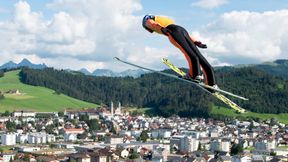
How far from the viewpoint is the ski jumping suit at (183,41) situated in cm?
749

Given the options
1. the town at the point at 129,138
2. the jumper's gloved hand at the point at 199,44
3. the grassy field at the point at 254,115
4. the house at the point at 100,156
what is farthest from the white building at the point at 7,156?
the grassy field at the point at 254,115

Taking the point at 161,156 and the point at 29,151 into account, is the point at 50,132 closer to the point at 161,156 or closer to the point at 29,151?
the point at 29,151

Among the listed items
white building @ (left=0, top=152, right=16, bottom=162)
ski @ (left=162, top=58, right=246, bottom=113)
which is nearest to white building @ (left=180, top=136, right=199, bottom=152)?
white building @ (left=0, top=152, right=16, bottom=162)

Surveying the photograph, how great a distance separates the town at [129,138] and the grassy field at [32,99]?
21.6 ft

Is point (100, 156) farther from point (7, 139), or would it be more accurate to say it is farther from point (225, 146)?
point (7, 139)

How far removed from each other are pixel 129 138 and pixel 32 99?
53.1m

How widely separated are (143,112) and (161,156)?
88.6m

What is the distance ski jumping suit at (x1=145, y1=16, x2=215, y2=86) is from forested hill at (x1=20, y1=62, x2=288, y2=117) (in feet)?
403

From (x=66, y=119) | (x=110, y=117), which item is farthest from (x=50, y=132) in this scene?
(x=110, y=117)

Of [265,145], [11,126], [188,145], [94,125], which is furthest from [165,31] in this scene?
[94,125]

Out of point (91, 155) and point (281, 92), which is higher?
point (281, 92)

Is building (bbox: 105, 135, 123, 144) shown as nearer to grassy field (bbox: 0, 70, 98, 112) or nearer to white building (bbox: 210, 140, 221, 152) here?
white building (bbox: 210, 140, 221, 152)

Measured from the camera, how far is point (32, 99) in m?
146

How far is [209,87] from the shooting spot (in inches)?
304
